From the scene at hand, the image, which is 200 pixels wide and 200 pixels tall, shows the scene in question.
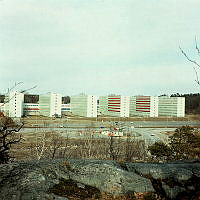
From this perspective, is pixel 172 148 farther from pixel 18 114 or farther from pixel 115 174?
pixel 18 114

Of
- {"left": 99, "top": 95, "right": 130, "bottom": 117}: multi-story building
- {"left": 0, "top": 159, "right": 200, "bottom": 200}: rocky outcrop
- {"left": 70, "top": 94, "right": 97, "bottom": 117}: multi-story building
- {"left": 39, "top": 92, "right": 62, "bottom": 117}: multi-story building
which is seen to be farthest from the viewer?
{"left": 99, "top": 95, "right": 130, "bottom": 117}: multi-story building

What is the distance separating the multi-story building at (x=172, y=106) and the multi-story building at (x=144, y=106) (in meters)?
6.97

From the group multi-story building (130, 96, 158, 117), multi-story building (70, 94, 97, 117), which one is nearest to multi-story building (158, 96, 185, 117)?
multi-story building (130, 96, 158, 117)

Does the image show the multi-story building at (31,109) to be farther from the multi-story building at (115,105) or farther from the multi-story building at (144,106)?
the multi-story building at (144,106)

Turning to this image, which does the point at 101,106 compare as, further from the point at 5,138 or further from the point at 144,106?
the point at 5,138

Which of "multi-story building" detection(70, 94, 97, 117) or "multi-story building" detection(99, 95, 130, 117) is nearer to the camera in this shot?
"multi-story building" detection(70, 94, 97, 117)

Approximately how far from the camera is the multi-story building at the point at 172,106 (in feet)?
261

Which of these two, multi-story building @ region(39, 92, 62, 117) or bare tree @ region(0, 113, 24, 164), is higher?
multi-story building @ region(39, 92, 62, 117)

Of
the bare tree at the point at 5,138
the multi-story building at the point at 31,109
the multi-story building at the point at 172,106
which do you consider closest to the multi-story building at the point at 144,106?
the multi-story building at the point at 172,106

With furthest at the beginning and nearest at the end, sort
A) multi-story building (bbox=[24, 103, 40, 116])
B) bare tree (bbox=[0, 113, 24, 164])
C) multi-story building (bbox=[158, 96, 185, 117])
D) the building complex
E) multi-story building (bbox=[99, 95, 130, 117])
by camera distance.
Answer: multi-story building (bbox=[158, 96, 185, 117]) → multi-story building (bbox=[99, 95, 130, 117]) → multi-story building (bbox=[24, 103, 40, 116]) → the building complex → bare tree (bbox=[0, 113, 24, 164])

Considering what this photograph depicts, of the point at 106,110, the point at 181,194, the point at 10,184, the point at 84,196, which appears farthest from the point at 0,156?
the point at 106,110

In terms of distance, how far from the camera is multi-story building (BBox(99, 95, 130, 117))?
75.4 meters

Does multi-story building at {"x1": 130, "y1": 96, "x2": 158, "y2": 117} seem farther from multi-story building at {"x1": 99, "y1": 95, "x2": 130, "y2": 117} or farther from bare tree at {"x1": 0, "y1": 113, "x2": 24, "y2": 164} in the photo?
bare tree at {"x1": 0, "y1": 113, "x2": 24, "y2": 164}

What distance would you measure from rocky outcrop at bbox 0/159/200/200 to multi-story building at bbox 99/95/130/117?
231 ft
